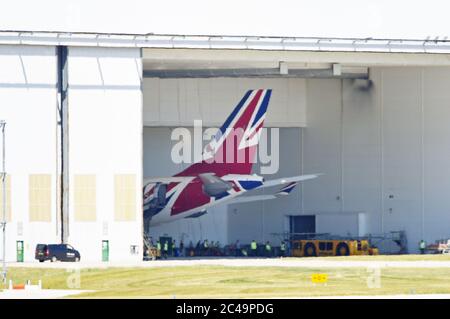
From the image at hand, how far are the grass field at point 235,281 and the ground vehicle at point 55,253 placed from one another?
5.00 metres

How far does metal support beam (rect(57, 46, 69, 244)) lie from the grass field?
7087 millimetres

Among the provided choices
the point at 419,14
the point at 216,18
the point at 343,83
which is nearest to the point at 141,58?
the point at 216,18

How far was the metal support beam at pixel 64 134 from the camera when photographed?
67688 mm

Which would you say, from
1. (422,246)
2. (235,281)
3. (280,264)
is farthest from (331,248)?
(235,281)

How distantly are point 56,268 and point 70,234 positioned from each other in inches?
284

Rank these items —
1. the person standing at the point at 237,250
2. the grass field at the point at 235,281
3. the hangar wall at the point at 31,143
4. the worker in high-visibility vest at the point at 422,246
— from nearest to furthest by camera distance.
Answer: the grass field at the point at 235,281
the hangar wall at the point at 31,143
the worker in high-visibility vest at the point at 422,246
the person standing at the point at 237,250

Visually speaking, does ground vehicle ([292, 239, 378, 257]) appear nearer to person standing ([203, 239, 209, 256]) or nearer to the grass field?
person standing ([203, 239, 209, 256])

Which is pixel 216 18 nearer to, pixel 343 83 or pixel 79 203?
pixel 79 203

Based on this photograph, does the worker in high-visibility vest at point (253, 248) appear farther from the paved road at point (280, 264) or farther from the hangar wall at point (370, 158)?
the paved road at point (280, 264)

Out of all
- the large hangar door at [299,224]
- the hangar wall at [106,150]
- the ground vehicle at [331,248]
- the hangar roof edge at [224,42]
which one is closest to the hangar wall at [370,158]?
the large hangar door at [299,224]

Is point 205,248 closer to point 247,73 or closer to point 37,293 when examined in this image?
point 247,73

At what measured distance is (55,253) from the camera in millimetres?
66250

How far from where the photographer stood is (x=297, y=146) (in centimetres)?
8681
